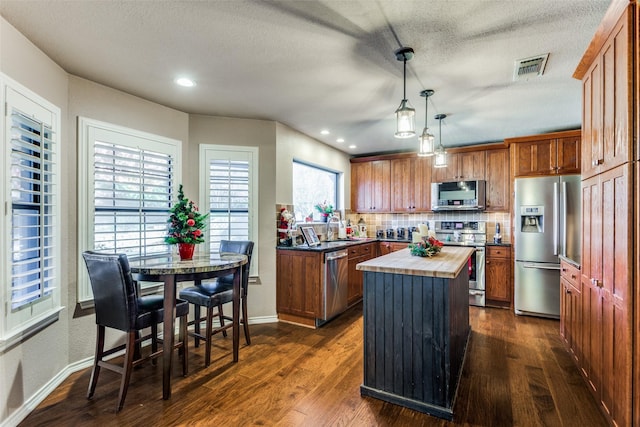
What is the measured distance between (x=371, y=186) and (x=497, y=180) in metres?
2.03

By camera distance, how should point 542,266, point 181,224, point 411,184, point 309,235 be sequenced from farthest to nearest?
point 411,184, point 309,235, point 542,266, point 181,224

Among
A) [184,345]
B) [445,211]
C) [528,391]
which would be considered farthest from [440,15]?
[445,211]

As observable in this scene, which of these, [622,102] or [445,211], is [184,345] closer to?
[622,102]

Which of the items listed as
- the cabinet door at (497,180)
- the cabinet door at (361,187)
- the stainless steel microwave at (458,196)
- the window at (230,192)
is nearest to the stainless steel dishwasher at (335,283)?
the window at (230,192)

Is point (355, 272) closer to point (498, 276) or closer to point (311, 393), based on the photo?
point (498, 276)

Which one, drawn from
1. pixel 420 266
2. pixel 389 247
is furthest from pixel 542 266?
pixel 420 266

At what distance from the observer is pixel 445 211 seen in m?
5.36

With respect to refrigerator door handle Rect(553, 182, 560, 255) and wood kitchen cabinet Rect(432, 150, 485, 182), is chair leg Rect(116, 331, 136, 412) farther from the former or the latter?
wood kitchen cabinet Rect(432, 150, 485, 182)

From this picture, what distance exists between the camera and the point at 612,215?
5.98ft

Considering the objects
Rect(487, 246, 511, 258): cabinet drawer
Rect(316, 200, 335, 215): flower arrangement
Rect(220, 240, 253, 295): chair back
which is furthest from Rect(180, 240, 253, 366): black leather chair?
Rect(487, 246, 511, 258): cabinet drawer

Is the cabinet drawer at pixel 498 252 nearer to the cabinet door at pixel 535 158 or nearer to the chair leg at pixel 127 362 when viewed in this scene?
the cabinet door at pixel 535 158

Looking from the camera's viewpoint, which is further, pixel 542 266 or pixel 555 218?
pixel 542 266

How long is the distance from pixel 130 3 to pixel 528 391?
3.63 metres

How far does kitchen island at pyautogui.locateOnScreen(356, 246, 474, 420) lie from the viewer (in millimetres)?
2035
